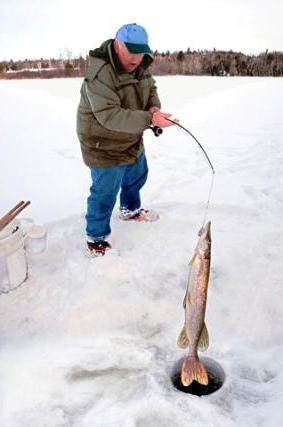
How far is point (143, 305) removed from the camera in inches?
140

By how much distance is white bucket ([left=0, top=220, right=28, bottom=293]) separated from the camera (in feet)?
11.4

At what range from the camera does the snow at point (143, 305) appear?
2.71m

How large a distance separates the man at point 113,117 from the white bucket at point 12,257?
706 millimetres

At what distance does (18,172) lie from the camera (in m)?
6.33

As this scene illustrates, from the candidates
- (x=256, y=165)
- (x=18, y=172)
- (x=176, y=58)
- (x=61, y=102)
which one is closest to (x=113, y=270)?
(x=18, y=172)

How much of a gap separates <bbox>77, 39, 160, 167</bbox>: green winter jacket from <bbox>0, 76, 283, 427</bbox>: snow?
916mm

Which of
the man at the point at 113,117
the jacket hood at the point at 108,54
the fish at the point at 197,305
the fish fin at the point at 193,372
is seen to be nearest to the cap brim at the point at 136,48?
the man at the point at 113,117

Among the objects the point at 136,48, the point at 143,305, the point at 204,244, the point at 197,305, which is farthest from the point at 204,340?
the point at 136,48

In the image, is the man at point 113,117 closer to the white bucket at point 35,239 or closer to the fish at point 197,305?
the white bucket at point 35,239

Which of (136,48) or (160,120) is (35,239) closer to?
(160,120)

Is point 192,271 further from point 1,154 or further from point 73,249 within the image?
point 1,154

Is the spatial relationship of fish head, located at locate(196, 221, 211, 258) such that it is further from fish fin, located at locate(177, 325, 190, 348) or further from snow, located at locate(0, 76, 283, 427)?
snow, located at locate(0, 76, 283, 427)

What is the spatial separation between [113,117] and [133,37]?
61cm

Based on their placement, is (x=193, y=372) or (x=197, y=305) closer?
(x=197, y=305)
